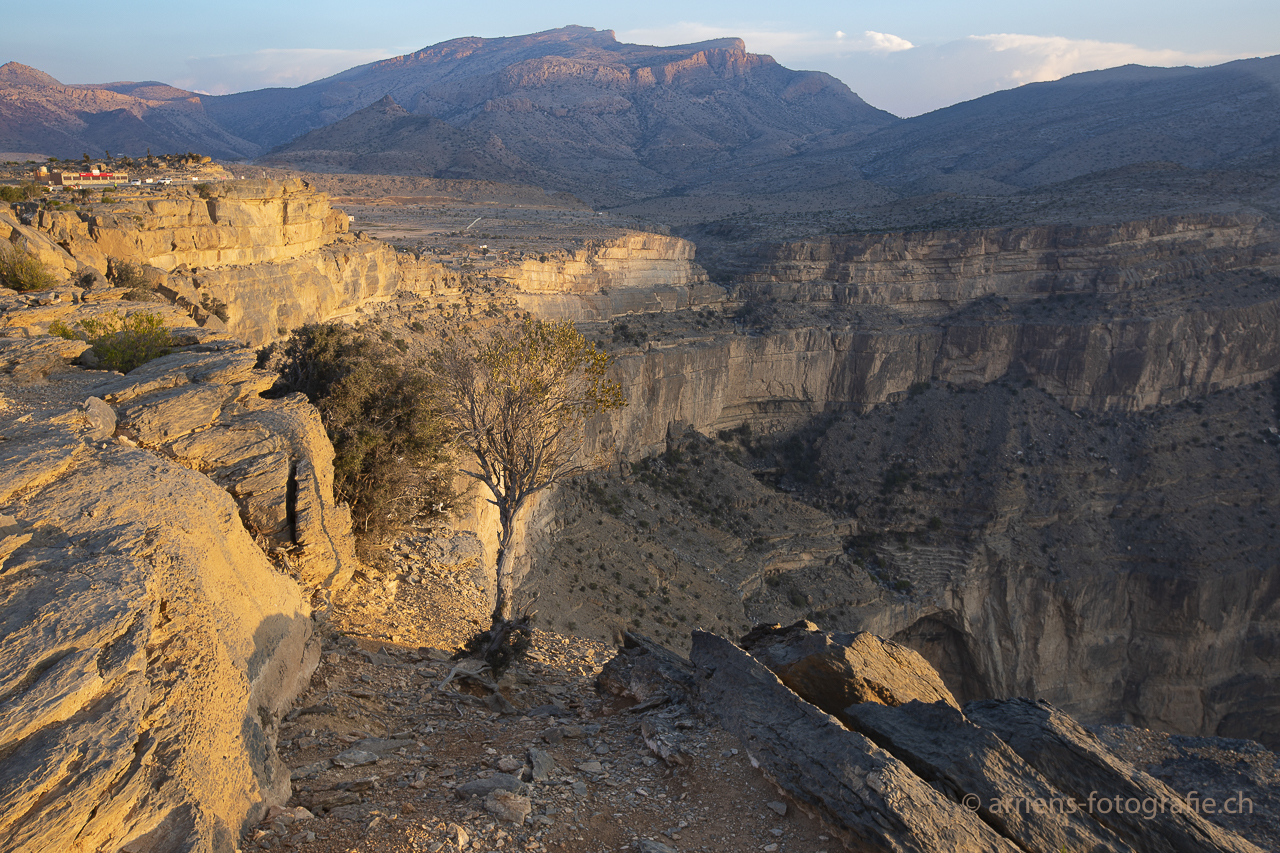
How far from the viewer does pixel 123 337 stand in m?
11.4

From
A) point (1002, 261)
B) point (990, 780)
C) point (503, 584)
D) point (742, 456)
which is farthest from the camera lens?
point (1002, 261)

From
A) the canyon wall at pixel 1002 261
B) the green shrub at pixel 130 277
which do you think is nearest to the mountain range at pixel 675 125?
the canyon wall at pixel 1002 261

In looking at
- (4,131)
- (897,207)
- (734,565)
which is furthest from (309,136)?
(734,565)

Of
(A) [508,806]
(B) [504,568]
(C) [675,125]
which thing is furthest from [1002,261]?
(C) [675,125]

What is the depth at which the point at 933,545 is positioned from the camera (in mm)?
37031

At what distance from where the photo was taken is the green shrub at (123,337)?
1095 cm

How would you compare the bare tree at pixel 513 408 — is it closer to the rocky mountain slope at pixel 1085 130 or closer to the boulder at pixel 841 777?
the boulder at pixel 841 777

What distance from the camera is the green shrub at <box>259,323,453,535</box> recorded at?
12688 millimetres

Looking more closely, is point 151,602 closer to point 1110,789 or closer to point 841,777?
point 841,777

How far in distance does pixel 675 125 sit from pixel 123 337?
148 meters

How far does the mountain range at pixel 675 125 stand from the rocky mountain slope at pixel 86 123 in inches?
15.2

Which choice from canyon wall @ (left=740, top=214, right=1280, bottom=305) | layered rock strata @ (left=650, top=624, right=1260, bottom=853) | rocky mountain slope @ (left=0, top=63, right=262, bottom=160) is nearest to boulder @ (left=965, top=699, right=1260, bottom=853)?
layered rock strata @ (left=650, top=624, right=1260, bottom=853)

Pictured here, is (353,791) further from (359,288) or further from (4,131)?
(4,131)

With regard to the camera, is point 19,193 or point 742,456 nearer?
point 19,193
